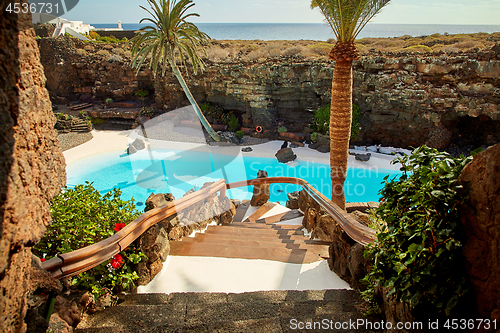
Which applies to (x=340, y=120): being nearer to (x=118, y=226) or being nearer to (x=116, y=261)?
(x=118, y=226)

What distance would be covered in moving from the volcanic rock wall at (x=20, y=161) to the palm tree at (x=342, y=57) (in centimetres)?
670

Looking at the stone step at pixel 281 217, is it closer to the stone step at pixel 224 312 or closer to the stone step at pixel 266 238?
the stone step at pixel 266 238

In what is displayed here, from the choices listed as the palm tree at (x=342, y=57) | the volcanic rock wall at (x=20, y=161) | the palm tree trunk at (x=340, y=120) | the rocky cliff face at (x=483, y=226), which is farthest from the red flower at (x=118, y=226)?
the palm tree at (x=342, y=57)

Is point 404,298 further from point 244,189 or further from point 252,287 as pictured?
point 244,189

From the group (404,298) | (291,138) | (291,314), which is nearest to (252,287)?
(291,314)

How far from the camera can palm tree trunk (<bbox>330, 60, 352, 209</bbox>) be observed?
732 centimetres

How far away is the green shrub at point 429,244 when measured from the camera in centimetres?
170

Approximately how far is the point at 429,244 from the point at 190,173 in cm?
1390

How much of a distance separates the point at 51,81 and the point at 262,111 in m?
17.6

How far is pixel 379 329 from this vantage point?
2254mm

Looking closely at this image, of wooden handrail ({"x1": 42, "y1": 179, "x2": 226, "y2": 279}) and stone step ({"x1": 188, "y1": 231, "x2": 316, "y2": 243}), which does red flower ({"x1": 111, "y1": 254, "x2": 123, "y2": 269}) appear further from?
stone step ({"x1": 188, "y1": 231, "x2": 316, "y2": 243})

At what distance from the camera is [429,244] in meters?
1.77

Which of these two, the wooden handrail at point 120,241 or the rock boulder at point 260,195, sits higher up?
the wooden handrail at point 120,241

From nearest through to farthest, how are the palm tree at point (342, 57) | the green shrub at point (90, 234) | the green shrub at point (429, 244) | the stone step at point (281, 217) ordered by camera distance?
the green shrub at point (429, 244), the green shrub at point (90, 234), the palm tree at point (342, 57), the stone step at point (281, 217)
